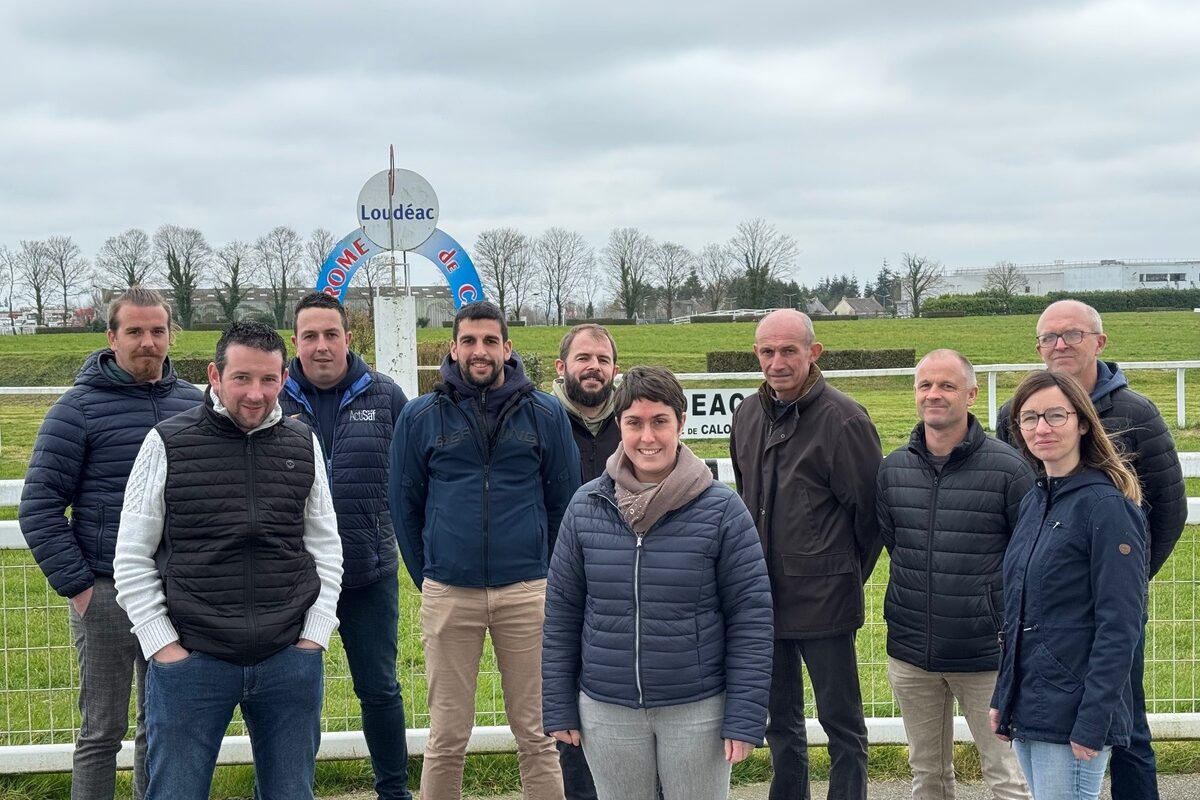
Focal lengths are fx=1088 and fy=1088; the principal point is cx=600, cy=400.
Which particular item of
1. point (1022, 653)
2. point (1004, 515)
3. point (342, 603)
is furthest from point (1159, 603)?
point (342, 603)

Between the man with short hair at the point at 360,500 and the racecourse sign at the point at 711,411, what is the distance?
349 cm

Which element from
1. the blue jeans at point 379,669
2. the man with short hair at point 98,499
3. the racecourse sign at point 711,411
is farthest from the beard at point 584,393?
the racecourse sign at point 711,411

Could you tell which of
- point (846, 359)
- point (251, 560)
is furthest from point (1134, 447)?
point (846, 359)

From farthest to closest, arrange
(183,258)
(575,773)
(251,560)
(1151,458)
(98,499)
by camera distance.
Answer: (183,258) → (575,773) → (1151,458) → (98,499) → (251,560)

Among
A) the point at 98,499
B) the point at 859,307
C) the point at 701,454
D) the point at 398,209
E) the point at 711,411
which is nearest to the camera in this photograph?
the point at 98,499

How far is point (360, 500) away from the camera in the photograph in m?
4.08

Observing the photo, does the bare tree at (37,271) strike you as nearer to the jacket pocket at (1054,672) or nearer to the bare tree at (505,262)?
the bare tree at (505,262)

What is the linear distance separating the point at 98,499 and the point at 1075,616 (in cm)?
301

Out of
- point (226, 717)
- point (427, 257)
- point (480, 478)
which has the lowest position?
point (226, 717)

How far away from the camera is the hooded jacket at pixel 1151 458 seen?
370 centimetres

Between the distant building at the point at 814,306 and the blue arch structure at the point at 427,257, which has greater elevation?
the distant building at the point at 814,306

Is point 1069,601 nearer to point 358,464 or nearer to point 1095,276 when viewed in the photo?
point 358,464

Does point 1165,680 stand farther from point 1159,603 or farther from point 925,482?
point 925,482

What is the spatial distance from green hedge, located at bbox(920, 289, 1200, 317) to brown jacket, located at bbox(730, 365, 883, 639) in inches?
1925
